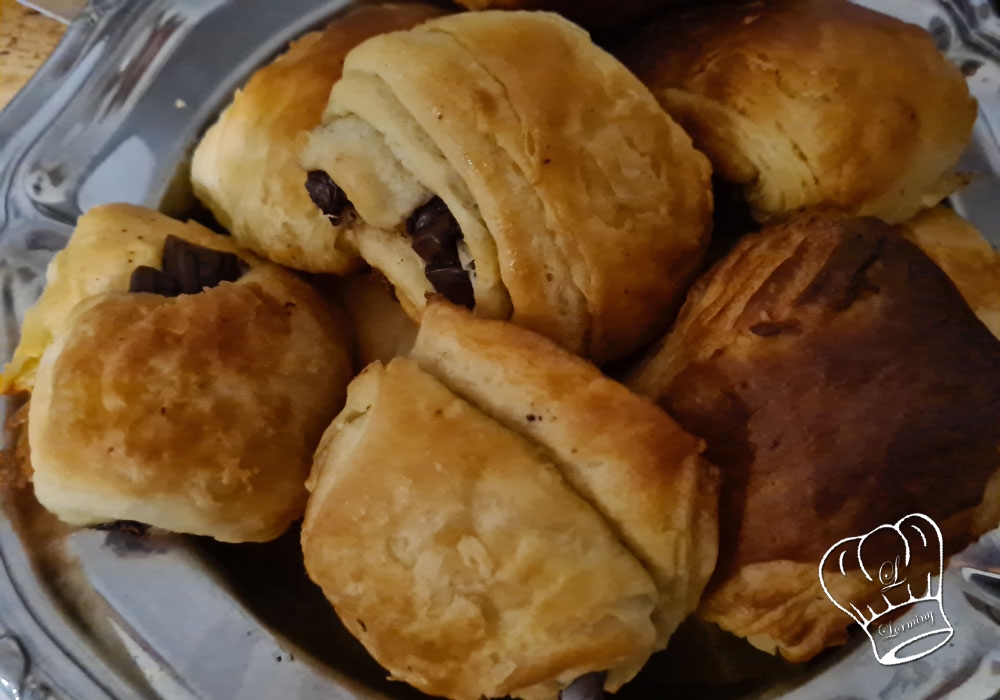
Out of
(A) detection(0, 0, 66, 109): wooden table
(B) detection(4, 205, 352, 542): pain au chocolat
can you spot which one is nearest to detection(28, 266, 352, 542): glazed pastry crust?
(B) detection(4, 205, 352, 542): pain au chocolat

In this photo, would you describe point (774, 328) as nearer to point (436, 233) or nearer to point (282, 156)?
point (436, 233)

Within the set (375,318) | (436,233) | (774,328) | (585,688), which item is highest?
(436,233)

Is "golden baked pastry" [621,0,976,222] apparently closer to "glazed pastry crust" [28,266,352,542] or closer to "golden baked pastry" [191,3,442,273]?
"golden baked pastry" [191,3,442,273]

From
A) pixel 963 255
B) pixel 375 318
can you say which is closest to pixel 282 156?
pixel 375 318

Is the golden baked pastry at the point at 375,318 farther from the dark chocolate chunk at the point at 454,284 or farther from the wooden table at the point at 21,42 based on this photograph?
the wooden table at the point at 21,42

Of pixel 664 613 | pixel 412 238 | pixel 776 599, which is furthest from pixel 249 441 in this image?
pixel 776 599

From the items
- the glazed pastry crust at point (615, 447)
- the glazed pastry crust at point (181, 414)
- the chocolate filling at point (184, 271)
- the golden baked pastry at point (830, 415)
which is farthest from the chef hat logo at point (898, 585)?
the chocolate filling at point (184, 271)
